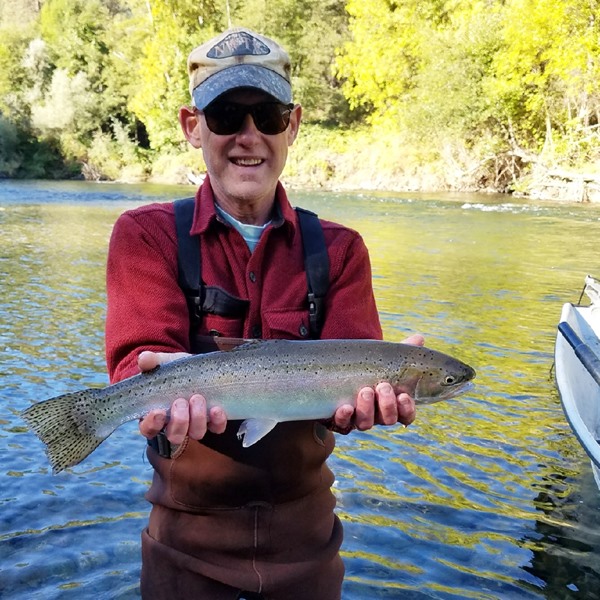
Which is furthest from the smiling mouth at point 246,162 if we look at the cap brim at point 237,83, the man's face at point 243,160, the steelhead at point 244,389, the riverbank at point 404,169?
the riverbank at point 404,169

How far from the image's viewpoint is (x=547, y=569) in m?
4.28

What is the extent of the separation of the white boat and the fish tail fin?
3325 mm

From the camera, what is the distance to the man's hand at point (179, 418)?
7.14ft

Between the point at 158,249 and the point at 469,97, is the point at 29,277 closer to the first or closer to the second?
the point at 158,249

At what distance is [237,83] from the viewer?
2.43m

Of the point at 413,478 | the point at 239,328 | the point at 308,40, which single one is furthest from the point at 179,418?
the point at 308,40

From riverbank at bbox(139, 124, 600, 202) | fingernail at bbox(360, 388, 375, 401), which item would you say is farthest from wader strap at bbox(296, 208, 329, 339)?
riverbank at bbox(139, 124, 600, 202)

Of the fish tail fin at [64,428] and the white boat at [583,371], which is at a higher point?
the fish tail fin at [64,428]

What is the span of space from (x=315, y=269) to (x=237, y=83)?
662 millimetres

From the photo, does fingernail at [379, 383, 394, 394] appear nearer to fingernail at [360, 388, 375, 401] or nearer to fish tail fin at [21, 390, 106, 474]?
fingernail at [360, 388, 375, 401]

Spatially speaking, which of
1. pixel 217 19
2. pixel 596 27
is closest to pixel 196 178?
pixel 217 19

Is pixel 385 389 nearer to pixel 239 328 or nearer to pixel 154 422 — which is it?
pixel 239 328

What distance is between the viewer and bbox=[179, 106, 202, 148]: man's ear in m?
2.61

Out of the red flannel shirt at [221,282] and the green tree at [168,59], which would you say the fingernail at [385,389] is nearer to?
the red flannel shirt at [221,282]
